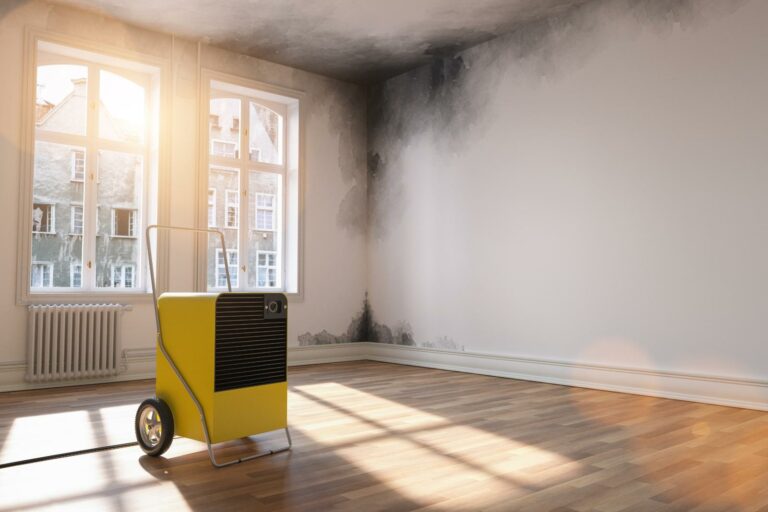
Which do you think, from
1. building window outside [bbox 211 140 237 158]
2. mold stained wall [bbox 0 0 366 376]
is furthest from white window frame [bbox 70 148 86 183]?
building window outside [bbox 211 140 237 158]

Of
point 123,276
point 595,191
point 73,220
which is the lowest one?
point 123,276

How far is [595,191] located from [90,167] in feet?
15.1

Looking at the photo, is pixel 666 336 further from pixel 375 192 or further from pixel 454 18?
pixel 375 192

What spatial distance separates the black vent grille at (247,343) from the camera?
290 centimetres

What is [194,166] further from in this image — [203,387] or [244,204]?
[203,387]

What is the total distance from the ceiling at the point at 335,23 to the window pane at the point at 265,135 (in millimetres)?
611

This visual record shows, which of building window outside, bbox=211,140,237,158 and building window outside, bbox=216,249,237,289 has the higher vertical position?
building window outside, bbox=211,140,237,158

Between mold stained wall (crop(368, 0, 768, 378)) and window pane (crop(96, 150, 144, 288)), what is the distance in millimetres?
2853

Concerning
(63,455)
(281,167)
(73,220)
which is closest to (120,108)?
(73,220)

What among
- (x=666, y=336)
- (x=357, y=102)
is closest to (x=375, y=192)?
(x=357, y=102)

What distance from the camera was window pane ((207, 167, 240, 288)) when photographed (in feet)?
21.5

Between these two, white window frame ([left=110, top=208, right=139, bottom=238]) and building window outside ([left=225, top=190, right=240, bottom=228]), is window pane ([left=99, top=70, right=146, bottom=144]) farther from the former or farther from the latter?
building window outside ([left=225, top=190, right=240, bottom=228])

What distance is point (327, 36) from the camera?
20.6 feet

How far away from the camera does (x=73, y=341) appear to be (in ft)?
17.7
